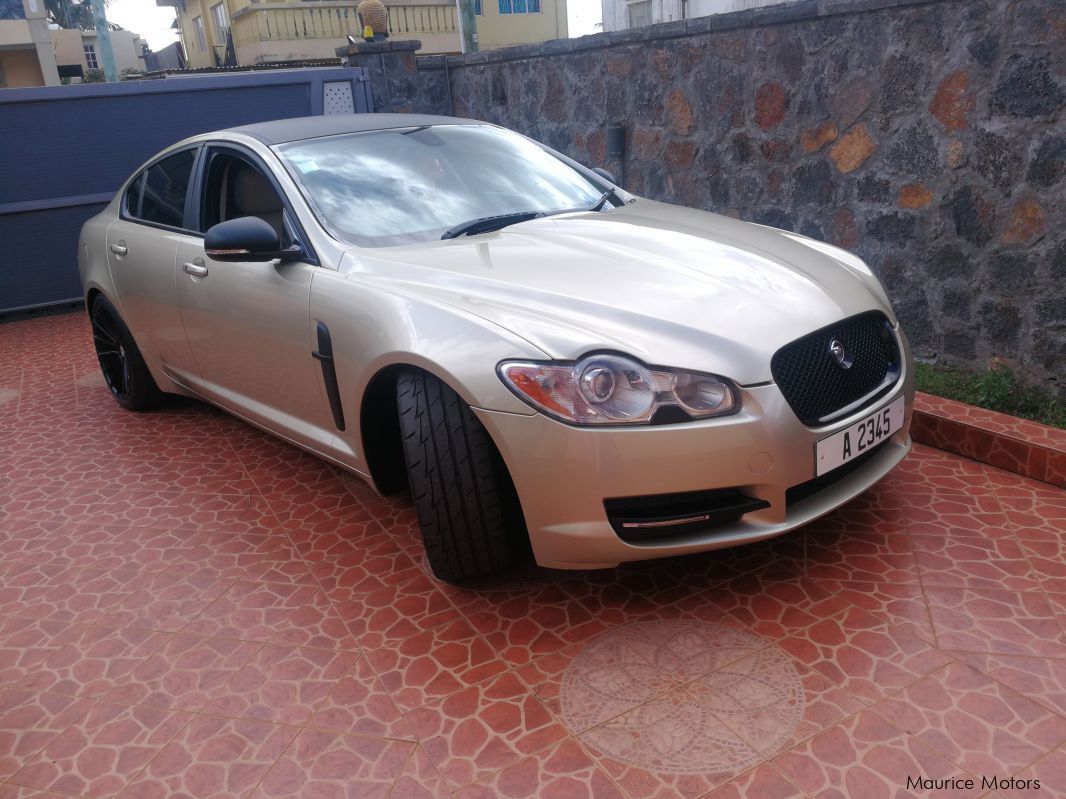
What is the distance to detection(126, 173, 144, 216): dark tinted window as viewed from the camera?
4469 mm

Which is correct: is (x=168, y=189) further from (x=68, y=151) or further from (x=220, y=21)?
(x=220, y=21)

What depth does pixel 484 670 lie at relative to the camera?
245 centimetres

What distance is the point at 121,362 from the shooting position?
4.93m

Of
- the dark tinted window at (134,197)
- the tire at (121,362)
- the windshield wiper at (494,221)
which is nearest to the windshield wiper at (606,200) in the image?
the windshield wiper at (494,221)

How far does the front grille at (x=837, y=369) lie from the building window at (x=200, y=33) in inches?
1425

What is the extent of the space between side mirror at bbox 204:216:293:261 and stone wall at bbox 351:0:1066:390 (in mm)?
3063

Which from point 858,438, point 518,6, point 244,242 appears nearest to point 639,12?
point 518,6

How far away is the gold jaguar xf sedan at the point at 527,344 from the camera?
232 centimetres

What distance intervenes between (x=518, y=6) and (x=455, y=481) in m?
33.6

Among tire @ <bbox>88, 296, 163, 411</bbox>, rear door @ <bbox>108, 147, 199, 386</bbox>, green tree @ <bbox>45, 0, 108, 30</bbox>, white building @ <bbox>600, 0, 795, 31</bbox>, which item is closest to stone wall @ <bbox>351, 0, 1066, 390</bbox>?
rear door @ <bbox>108, 147, 199, 386</bbox>

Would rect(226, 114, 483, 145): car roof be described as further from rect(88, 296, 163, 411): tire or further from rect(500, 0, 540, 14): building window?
rect(500, 0, 540, 14): building window

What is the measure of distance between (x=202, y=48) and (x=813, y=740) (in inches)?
1505

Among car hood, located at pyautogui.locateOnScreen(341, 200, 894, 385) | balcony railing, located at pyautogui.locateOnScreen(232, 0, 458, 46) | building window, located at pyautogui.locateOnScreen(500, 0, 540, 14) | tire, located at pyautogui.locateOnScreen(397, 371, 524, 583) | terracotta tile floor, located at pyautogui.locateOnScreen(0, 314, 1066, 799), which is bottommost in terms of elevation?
terracotta tile floor, located at pyautogui.locateOnScreen(0, 314, 1066, 799)

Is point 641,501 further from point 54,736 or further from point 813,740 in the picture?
point 54,736
